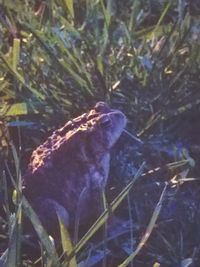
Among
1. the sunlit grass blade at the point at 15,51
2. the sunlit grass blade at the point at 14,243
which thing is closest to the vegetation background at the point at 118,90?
the sunlit grass blade at the point at 15,51

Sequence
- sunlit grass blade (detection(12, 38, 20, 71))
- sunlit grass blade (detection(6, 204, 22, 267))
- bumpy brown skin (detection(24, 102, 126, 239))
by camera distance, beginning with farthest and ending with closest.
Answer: sunlit grass blade (detection(12, 38, 20, 71)) < bumpy brown skin (detection(24, 102, 126, 239)) < sunlit grass blade (detection(6, 204, 22, 267))

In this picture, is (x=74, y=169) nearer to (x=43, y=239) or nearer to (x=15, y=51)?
(x=15, y=51)

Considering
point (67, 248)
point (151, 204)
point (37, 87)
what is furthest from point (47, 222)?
point (37, 87)

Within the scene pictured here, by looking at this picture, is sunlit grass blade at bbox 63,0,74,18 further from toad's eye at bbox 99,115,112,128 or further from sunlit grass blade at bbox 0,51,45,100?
toad's eye at bbox 99,115,112,128

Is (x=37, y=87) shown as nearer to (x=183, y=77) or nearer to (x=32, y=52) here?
(x=32, y=52)

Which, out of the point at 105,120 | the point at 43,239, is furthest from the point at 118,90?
the point at 43,239

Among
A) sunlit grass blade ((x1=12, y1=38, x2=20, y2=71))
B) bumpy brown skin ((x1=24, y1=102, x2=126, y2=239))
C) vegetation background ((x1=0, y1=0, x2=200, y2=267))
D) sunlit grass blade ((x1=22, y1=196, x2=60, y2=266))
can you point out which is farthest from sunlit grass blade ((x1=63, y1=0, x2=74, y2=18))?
sunlit grass blade ((x1=22, y1=196, x2=60, y2=266))

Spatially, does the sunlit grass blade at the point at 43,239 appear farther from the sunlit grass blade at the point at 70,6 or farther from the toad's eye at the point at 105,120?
the sunlit grass blade at the point at 70,6
